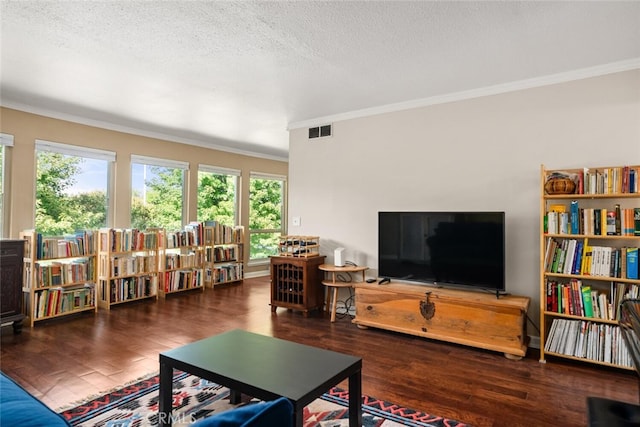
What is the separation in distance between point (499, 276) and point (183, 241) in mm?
4398

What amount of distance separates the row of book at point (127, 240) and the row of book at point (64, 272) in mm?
275

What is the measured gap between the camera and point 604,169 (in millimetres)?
2904

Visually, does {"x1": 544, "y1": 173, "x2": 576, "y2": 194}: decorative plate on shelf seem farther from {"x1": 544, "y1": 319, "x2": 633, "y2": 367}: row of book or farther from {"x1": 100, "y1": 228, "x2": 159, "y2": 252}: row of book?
{"x1": 100, "y1": 228, "x2": 159, "y2": 252}: row of book

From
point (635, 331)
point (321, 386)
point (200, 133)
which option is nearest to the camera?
point (635, 331)

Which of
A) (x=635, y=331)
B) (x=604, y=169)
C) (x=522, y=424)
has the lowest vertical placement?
(x=522, y=424)

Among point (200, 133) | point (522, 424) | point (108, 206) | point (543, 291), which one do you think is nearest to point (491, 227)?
point (543, 291)

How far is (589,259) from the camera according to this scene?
9.45 feet

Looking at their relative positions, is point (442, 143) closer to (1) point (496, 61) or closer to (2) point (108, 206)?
(1) point (496, 61)

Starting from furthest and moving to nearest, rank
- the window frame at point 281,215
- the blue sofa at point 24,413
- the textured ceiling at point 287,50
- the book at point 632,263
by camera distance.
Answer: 1. the window frame at point 281,215
2. the book at point 632,263
3. the textured ceiling at point 287,50
4. the blue sofa at point 24,413

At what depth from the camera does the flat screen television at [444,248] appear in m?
3.35

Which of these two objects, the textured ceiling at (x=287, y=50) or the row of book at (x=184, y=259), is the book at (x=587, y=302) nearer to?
the textured ceiling at (x=287, y=50)

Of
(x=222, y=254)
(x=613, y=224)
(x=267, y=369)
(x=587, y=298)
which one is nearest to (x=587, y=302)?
(x=587, y=298)

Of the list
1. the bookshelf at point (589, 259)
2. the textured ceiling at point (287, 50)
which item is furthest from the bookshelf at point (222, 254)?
the bookshelf at point (589, 259)

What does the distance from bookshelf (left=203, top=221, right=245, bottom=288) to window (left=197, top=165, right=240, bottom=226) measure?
0.34 meters
